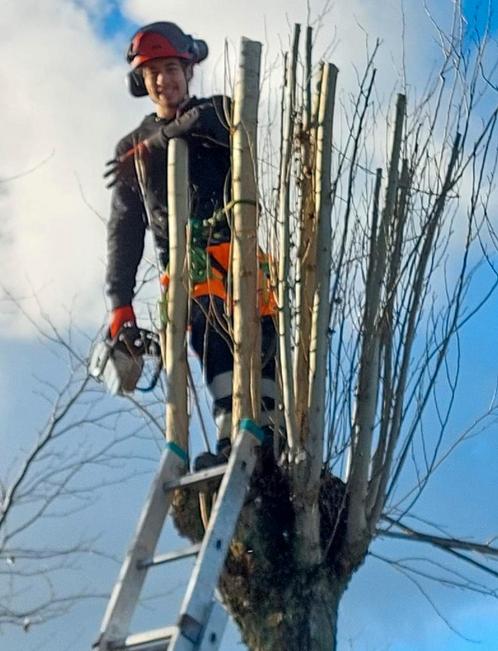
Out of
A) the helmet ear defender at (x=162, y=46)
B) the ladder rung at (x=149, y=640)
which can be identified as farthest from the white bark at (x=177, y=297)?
the ladder rung at (x=149, y=640)

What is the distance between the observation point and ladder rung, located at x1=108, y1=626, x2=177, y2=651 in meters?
3.82

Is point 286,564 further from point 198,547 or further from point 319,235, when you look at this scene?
point 319,235

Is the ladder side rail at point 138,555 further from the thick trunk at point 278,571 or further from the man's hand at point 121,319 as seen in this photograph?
the man's hand at point 121,319

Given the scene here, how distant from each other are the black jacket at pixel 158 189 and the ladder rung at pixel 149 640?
5.35ft

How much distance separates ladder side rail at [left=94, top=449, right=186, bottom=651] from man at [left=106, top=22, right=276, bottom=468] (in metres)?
0.27

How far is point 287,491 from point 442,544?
2.56ft

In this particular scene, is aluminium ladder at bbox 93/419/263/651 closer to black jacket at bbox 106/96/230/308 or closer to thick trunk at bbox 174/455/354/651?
thick trunk at bbox 174/455/354/651

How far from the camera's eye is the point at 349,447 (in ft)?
15.5

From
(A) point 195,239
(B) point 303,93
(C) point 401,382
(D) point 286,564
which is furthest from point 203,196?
(D) point 286,564

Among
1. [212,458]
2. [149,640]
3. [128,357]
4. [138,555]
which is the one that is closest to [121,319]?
[128,357]

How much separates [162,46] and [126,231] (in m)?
0.73

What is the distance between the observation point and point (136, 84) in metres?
5.35

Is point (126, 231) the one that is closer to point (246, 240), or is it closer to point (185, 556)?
point (246, 240)

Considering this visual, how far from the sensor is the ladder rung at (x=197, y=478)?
14.4ft
